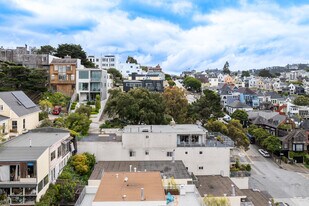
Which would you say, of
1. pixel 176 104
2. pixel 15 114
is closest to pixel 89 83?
pixel 176 104

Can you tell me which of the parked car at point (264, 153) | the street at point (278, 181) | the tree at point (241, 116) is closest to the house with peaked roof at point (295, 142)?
the parked car at point (264, 153)

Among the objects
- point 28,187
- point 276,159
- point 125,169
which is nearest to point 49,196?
point 28,187

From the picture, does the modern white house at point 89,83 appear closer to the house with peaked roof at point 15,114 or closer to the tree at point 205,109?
the tree at point 205,109

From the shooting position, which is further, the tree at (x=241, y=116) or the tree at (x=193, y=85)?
the tree at (x=193, y=85)

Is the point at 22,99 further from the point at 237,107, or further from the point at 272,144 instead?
the point at 237,107

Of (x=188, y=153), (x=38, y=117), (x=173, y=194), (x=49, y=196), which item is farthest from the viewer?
(x=38, y=117)

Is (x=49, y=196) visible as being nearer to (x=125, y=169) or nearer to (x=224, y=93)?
(x=125, y=169)
